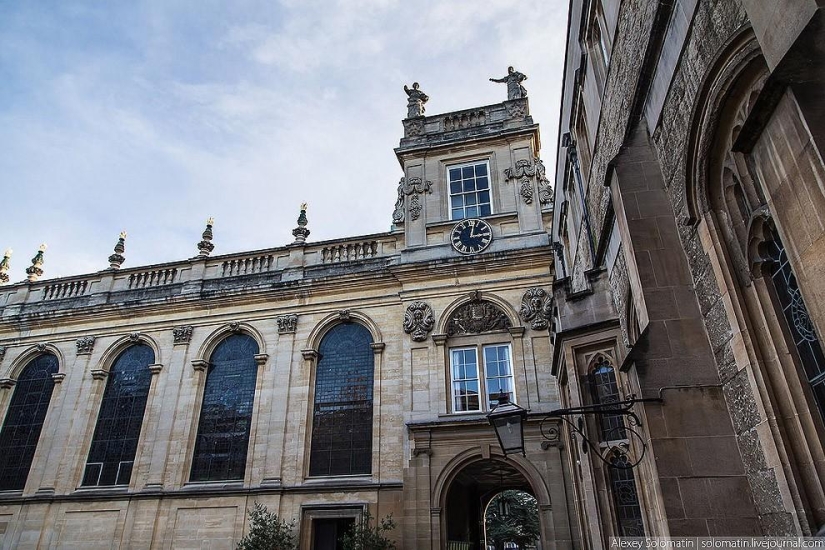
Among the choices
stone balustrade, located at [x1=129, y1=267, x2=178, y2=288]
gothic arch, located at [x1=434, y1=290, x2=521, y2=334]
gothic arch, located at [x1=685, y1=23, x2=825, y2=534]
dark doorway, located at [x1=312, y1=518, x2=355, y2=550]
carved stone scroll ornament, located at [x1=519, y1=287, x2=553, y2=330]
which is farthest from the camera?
stone balustrade, located at [x1=129, y1=267, x2=178, y2=288]

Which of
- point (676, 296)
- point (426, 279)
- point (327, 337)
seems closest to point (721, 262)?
point (676, 296)

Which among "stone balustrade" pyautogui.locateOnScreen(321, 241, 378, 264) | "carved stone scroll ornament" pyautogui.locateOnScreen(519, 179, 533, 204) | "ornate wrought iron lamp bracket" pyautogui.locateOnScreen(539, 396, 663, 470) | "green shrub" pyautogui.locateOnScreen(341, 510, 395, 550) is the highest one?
"carved stone scroll ornament" pyautogui.locateOnScreen(519, 179, 533, 204)

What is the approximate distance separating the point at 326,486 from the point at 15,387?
14.0m

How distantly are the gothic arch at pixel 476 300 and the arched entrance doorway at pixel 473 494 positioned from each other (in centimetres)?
399

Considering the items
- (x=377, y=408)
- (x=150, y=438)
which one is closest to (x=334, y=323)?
(x=377, y=408)

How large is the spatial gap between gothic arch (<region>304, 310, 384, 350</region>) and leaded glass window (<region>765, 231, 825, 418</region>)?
1353 centimetres

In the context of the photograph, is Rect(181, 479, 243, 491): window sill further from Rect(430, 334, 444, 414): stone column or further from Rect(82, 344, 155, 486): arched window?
Rect(430, 334, 444, 414): stone column

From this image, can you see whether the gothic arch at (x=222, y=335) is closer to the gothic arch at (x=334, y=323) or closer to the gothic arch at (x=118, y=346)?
the gothic arch at (x=118, y=346)

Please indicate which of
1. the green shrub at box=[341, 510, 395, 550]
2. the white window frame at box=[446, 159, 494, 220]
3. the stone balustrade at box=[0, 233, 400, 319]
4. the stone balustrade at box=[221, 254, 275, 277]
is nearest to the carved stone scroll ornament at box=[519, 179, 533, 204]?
the white window frame at box=[446, 159, 494, 220]

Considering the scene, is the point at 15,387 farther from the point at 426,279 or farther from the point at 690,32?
the point at 690,32

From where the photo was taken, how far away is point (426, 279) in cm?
1722

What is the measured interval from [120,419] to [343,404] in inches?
327

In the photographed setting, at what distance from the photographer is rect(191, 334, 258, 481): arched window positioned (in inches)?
670

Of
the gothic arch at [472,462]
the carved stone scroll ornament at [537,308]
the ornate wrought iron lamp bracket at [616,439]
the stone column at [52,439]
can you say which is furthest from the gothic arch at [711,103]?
the stone column at [52,439]
